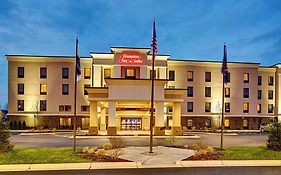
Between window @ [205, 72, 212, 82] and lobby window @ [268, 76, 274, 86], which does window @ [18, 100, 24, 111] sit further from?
lobby window @ [268, 76, 274, 86]

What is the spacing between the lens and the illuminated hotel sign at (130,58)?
40.0m

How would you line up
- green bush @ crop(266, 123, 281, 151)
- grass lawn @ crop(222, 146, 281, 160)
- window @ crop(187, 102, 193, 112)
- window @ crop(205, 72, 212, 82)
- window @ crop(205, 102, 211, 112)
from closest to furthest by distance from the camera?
1. grass lawn @ crop(222, 146, 281, 160)
2. green bush @ crop(266, 123, 281, 151)
3. window @ crop(187, 102, 193, 112)
4. window @ crop(205, 102, 211, 112)
5. window @ crop(205, 72, 212, 82)

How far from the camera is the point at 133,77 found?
4225 cm

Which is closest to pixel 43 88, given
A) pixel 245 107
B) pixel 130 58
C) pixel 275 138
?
pixel 130 58

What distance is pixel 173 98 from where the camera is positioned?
3434 centimetres

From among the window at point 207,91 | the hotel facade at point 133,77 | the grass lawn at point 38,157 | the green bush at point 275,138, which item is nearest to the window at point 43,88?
the hotel facade at point 133,77

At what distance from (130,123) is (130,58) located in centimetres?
1121

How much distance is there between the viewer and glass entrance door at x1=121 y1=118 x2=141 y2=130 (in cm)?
4359

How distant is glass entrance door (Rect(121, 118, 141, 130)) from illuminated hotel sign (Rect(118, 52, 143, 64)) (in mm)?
9929

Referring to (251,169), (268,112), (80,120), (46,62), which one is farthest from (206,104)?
(251,169)

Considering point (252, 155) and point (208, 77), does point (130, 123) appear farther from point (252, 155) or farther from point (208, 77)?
point (252, 155)

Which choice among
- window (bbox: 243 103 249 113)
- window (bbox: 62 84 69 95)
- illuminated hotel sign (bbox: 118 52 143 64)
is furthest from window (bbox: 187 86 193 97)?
window (bbox: 62 84 69 95)

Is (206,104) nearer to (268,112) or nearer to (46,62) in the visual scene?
(268,112)

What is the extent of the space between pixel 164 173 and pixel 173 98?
846 inches
